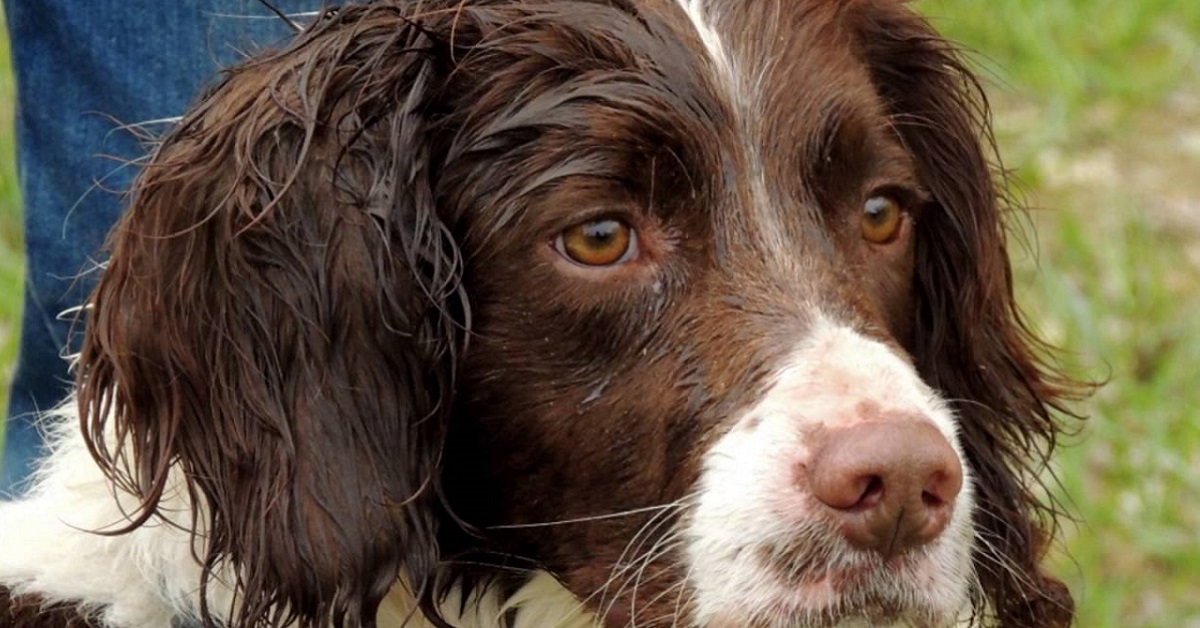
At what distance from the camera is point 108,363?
3.34 meters

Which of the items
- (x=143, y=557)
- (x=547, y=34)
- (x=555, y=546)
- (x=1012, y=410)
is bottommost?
(x=143, y=557)

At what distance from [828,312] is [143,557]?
4.02 ft

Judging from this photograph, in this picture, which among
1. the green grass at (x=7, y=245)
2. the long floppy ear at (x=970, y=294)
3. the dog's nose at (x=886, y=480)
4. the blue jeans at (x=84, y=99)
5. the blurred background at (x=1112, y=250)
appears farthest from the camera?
the green grass at (x=7, y=245)

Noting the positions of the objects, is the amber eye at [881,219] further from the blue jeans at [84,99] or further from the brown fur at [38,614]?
the brown fur at [38,614]

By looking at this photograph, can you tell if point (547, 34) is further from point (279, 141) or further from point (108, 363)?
point (108, 363)

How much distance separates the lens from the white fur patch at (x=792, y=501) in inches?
119

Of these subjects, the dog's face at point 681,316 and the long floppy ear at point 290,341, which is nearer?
the dog's face at point 681,316

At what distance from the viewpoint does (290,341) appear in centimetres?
330

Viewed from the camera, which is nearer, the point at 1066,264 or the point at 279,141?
the point at 279,141

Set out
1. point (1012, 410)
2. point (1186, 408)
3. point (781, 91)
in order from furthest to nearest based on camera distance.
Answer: point (1186, 408) → point (1012, 410) → point (781, 91)

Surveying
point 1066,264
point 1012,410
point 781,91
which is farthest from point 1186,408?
point 781,91

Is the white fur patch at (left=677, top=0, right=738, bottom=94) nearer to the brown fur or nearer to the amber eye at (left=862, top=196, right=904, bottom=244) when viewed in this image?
the amber eye at (left=862, top=196, right=904, bottom=244)

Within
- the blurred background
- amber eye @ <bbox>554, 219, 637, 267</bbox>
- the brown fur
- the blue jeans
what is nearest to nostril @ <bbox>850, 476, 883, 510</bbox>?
amber eye @ <bbox>554, 219, 637, 267</bbox>

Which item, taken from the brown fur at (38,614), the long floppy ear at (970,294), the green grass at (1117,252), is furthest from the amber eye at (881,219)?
the brown fur at (38,614)
